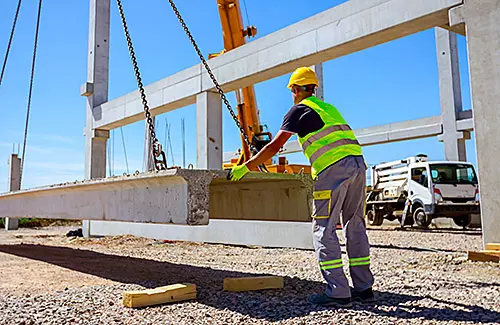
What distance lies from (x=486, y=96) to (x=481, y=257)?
199 cm

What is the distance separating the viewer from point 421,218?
538 inches

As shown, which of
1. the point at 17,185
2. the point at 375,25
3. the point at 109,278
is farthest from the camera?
the point at 17,185

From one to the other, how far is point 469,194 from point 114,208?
11.7m

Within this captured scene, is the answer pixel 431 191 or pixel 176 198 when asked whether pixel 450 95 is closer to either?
pixel 431 191

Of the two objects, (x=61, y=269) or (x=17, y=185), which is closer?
(x=61, y=269)

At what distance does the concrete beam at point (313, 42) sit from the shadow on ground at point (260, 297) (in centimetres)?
397

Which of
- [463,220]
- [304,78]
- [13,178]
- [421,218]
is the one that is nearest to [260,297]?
[304,78]

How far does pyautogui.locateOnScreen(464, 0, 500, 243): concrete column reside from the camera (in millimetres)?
5539

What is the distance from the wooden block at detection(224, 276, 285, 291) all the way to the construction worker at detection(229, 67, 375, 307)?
676 millimetres

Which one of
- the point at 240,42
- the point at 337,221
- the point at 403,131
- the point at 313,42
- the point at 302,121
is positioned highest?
the point at 240,42

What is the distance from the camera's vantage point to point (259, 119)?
1065cm

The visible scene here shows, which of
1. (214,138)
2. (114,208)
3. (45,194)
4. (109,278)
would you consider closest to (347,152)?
(114,208)

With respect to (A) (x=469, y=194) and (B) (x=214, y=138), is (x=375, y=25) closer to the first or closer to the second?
(B) (x=214, y=138)

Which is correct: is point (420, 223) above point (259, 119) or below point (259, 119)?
below
